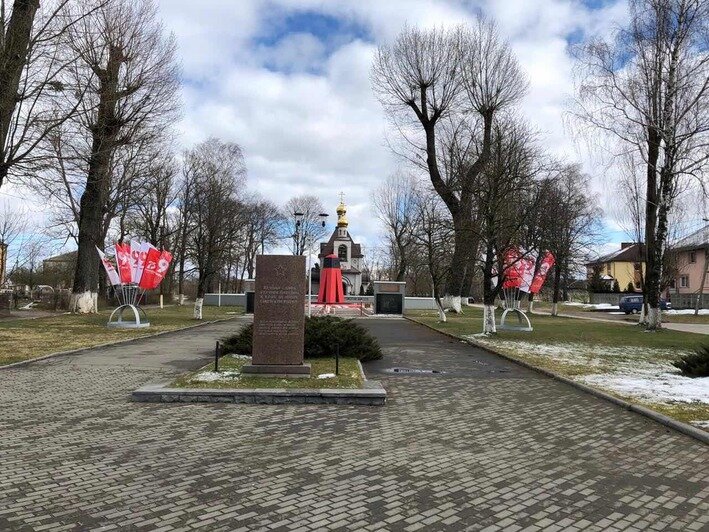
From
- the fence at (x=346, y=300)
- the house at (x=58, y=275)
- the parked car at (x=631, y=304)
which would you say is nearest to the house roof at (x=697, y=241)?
the parked car at (x=631, y=304)

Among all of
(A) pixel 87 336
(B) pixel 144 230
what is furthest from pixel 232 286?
(A) pixel 87 336

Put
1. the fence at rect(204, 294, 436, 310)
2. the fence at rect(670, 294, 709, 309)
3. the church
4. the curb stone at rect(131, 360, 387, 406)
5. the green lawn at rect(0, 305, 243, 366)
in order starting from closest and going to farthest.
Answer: the curb stone at rect(131, 360, 387, 406) < the green lawn at rect(0, 305, 243, 366) < the fence at rect(670, 294, 709, 309) < the fence at rect(204, 294, 436, 310) < the church

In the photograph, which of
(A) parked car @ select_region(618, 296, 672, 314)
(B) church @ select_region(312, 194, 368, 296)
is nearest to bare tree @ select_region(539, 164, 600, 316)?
(A) parked car @ select_region(618, 296, 672, 314)

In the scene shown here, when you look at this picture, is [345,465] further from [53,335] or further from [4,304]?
[4,304]

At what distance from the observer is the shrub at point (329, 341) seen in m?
13.9

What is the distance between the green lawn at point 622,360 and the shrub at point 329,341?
4025mm

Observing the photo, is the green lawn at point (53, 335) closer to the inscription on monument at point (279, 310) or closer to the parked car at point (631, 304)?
the inscription on monument at point (279, 310)

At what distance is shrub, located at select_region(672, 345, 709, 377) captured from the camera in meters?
11.5

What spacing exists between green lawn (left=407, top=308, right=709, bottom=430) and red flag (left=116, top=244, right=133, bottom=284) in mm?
14180

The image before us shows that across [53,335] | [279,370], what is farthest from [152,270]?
[279,370]

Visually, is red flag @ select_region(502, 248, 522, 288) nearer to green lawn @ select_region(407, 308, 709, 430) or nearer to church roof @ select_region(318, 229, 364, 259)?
green lawn @ select_region(407, 308, 709, 430)

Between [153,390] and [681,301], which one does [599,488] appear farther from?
[681,301]

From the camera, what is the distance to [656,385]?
1059cm

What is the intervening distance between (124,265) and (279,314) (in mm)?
16459
